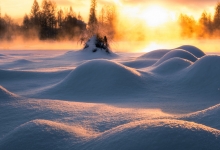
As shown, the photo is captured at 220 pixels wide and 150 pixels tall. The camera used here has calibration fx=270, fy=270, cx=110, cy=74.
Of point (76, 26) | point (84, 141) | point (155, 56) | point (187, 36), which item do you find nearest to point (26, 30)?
point (76, 26)

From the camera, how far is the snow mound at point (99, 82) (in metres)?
5.84

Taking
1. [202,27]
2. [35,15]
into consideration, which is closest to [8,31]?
[35,15]

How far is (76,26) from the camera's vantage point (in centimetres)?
3691

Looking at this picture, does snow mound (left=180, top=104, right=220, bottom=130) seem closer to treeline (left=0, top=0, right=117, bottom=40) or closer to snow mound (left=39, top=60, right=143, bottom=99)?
snow mound (left=39, top=60, right=143, bottom=99)

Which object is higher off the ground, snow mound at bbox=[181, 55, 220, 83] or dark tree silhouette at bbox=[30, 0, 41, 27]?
dark tree silhouette at bbox=[30, 0, 41, 27]

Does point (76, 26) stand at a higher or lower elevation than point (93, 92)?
higher

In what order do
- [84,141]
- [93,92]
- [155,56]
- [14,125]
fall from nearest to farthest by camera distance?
[84,141], [14,125], [93,92], [155,56]

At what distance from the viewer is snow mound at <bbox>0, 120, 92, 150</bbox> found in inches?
101

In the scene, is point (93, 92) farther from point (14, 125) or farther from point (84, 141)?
point (84, 141)

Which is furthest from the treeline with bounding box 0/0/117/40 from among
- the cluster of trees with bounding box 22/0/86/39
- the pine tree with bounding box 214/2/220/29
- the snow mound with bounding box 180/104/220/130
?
the snow mound with bounding box 180/104/220/130

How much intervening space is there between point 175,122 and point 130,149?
18.9 inches

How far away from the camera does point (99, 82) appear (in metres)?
6.16

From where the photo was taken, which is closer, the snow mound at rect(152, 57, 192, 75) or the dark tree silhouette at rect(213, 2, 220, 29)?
the snow mound at rect(152, 57, 192, 75)

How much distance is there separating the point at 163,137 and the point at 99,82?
4114 millimetres
